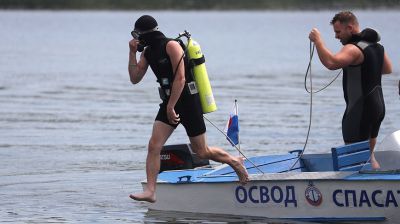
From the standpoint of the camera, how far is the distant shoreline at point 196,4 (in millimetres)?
151625

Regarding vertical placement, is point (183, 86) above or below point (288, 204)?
above

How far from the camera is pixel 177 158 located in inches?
532

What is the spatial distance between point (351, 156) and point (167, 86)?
1.98m

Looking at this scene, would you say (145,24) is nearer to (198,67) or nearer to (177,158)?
(198,67)

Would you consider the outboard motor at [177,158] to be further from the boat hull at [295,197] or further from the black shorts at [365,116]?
the black shorts at [365,116]

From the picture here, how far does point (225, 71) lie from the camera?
41219 mm

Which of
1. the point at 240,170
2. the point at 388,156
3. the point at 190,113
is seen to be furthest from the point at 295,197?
the point at 190,113

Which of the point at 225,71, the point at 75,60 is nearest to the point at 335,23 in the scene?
the point at 225,71

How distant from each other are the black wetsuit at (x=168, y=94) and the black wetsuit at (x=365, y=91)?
4.92ft

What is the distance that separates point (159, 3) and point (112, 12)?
598 inches

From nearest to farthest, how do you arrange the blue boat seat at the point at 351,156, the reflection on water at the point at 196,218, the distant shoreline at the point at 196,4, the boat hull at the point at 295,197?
the boat hull at the point at 295,197, the blue boat seat at the point at 351,156, the reflection on water at the point at 196,218, the distant shoreline at the point at 196,4

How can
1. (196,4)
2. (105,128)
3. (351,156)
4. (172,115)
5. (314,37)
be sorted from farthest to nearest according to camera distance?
(196,4) → (105,128) → (351,156) → (172,115) → (314,37)

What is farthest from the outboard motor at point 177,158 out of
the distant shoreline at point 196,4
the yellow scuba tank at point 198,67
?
the distant shoreline at point 196,4

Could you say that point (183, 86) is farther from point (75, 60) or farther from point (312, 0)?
point (312, 0)
